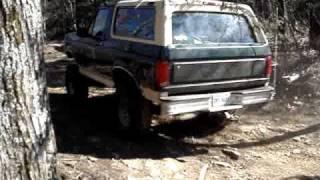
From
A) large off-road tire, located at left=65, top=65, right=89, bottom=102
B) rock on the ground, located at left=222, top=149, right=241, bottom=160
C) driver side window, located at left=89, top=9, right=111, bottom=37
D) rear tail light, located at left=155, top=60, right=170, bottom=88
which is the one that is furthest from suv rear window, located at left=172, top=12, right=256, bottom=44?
large off-road tire, located at left=65, top=65, right=89, bottom=102

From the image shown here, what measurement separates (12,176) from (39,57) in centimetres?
58

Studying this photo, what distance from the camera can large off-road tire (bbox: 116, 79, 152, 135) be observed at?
7.11 m

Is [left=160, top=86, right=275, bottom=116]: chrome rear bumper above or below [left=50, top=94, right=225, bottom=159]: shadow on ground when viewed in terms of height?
above

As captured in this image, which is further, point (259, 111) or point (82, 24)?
point (82, 24)

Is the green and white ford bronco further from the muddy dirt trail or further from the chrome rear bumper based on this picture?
the muddy dirt trail

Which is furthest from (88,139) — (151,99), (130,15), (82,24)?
(82,24)

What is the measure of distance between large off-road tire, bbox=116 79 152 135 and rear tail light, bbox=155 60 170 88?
23.7 inches

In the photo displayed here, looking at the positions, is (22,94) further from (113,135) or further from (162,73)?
(113,135)

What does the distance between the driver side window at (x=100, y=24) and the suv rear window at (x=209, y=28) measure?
1677 millimetres

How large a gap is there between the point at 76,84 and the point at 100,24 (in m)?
1.71

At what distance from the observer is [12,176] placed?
8.52 feet

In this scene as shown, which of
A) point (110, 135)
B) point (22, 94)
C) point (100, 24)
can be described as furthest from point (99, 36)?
point (22, 94)

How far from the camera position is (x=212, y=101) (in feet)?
22.5

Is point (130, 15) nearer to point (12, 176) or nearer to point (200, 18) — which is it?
point (200, 18)
